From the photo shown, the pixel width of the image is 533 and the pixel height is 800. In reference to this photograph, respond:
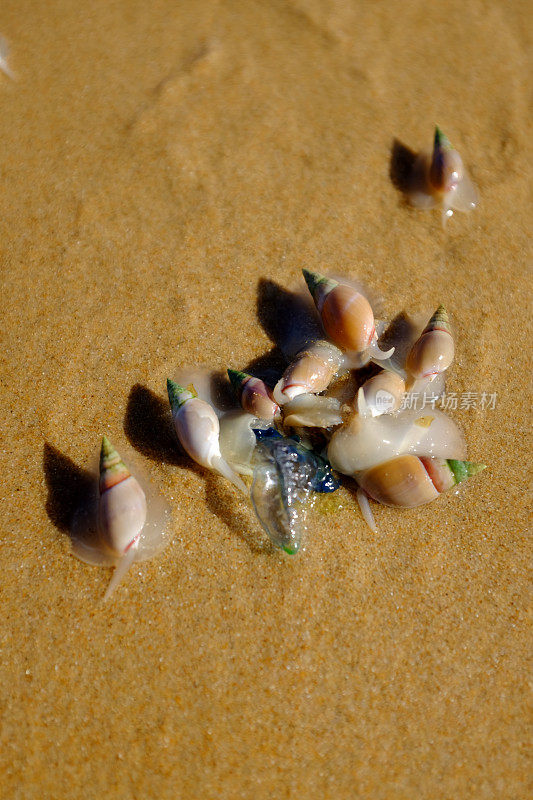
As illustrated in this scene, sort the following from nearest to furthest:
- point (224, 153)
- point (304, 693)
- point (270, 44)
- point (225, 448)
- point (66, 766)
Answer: point (66, 766)
point (304, 693)
point (225, 448)
point (224, 153)
point (270, 44)

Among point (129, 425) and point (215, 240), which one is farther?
point (215, 240)

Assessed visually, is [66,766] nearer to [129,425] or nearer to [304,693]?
[304,693]

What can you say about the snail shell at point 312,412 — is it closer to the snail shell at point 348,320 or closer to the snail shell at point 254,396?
the snail shell at point 254,396

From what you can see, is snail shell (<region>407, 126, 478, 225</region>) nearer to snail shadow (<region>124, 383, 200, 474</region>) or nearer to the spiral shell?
snail shadow (<region>124, 383, 200, 474</region>)


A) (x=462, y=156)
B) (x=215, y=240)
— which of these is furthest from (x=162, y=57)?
(x=462, y=156)

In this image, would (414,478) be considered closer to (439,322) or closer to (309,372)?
(309,372)

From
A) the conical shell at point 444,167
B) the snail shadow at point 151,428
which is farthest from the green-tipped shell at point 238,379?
the conical shell at point 444,167

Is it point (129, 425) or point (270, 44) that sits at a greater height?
point (270, 44)
